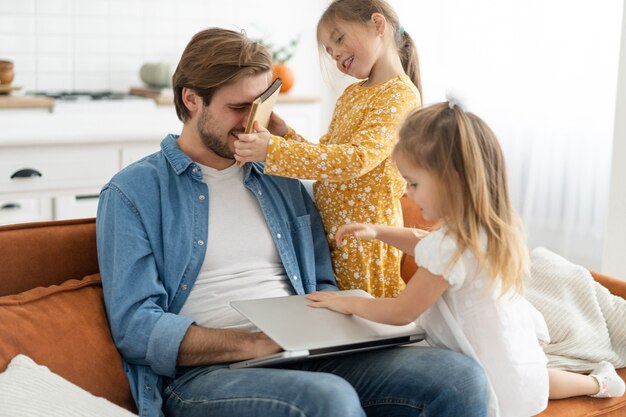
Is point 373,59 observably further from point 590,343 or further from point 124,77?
point 124,77

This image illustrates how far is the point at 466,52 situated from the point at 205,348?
9.51 ft

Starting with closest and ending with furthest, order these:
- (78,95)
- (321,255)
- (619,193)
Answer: (321,255) → (619,193) → (78,95)

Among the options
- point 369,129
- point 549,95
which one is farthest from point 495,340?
point 549,95

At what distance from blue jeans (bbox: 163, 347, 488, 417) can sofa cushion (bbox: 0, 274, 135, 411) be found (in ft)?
0.44

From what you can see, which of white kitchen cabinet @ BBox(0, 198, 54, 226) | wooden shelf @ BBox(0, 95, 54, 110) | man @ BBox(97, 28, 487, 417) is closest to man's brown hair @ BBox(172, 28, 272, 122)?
man @ BBox(97, 28, 487, 417)

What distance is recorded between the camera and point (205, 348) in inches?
69.9

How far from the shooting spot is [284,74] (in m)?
4.69

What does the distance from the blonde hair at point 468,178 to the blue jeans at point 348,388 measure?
0.23 m

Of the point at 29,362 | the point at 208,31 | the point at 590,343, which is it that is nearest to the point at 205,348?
the point at 29,362

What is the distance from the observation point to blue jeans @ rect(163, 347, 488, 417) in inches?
62.8

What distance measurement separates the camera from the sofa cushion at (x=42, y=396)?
1.51 meters

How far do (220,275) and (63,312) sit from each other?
1.20 feet

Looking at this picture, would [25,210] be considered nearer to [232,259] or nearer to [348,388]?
[232,259]

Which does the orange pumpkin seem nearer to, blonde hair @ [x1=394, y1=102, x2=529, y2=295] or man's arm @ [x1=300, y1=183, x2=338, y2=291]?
man's arm @ [x1=300, y1=183, x2=338, y2=291]
